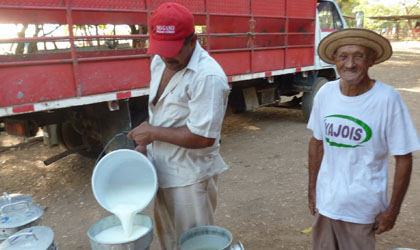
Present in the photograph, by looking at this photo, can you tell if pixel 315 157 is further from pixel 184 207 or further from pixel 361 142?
pixel 184 207

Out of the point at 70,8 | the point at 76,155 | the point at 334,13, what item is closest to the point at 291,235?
the point at 70,8

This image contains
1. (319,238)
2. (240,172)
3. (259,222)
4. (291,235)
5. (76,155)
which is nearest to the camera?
(319,238)

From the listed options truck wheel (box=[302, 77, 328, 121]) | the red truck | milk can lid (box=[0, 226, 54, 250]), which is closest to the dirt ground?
truck wheel (box=[302, 77, 328, 121])

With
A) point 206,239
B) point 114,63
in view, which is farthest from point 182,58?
point 114,63

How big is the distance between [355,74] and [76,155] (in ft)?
14.6

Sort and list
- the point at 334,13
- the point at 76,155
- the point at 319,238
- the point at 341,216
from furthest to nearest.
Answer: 1. the point at 334,13
2. the point at 76,155
3. the point at 319,238
4. the point at 341,216

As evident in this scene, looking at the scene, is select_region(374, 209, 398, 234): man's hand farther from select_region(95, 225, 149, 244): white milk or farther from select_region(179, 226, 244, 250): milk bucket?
select_region(95, 225, 149, 244): white milk

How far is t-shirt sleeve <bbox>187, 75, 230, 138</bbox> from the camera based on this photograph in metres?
1.54

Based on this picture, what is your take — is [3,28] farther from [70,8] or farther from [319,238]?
[319,238]

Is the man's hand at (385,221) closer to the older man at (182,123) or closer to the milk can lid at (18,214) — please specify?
the older man at (182,123)

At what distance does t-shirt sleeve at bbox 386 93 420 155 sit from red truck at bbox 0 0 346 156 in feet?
8.86

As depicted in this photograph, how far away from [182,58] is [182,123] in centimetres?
30

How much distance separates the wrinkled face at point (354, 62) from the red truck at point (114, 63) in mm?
2455

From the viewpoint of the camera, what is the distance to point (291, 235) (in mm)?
2951
